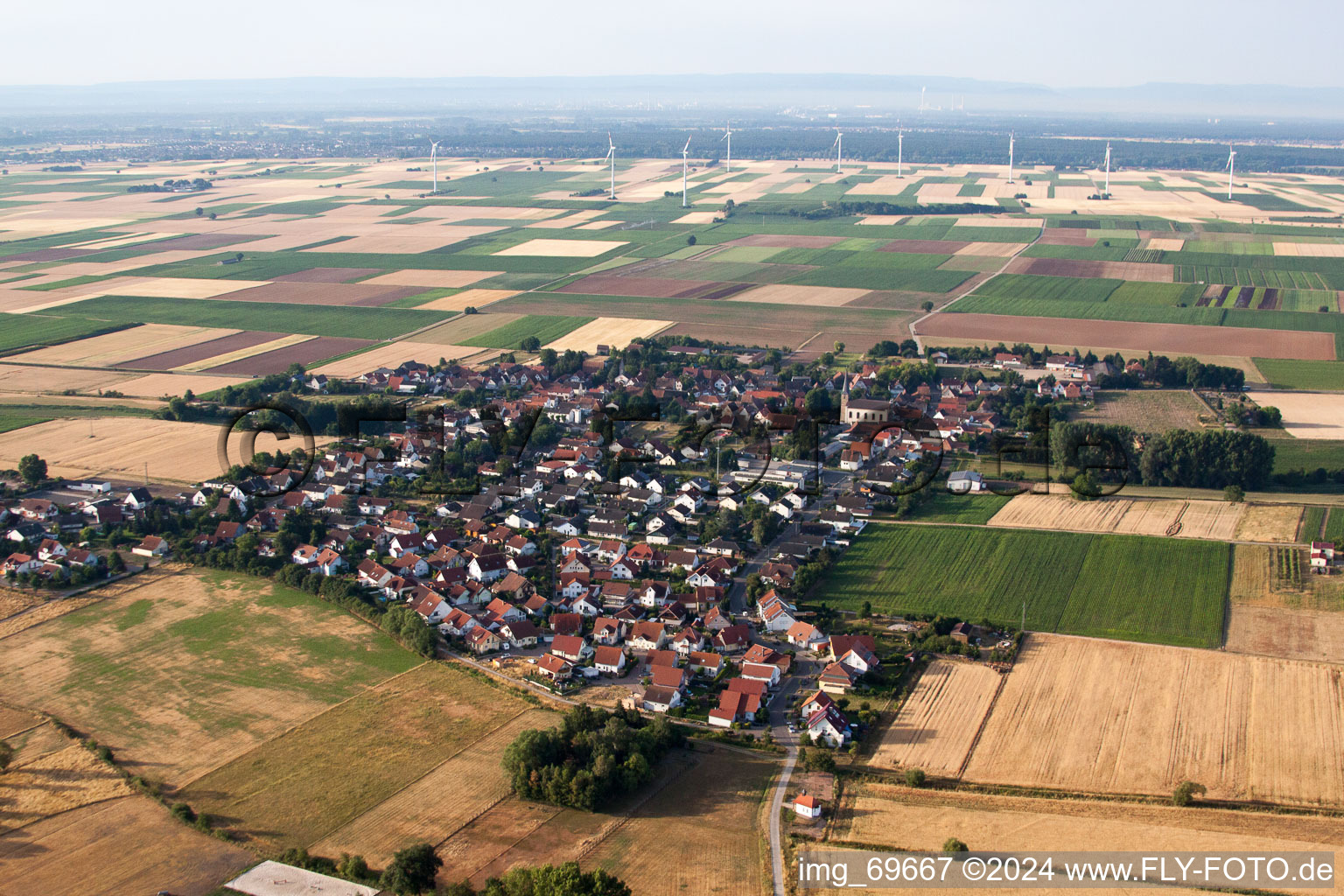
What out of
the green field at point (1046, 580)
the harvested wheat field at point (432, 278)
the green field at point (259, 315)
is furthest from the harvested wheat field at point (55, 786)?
the harvested wheat field at point (432, 278)

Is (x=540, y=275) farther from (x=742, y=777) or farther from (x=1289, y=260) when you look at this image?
(x=742, y=777)

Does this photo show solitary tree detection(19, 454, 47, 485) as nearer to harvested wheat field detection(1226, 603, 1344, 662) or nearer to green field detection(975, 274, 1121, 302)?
harvested wheat field detection(1226, 603, 1344, 662)

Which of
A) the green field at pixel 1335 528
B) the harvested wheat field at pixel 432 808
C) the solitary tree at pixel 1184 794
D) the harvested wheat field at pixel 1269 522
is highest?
the green field at pixel 1335 528

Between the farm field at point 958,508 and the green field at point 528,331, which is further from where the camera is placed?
the green field at point 528,331

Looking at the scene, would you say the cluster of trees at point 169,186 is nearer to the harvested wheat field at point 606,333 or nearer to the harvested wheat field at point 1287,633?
the harvested wheat field at point 606,333

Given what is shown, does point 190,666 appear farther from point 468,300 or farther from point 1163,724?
point 468,300

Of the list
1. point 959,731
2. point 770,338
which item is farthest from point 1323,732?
point 770,338

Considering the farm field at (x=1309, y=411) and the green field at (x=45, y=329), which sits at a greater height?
the green field at (x=45, y=329)
